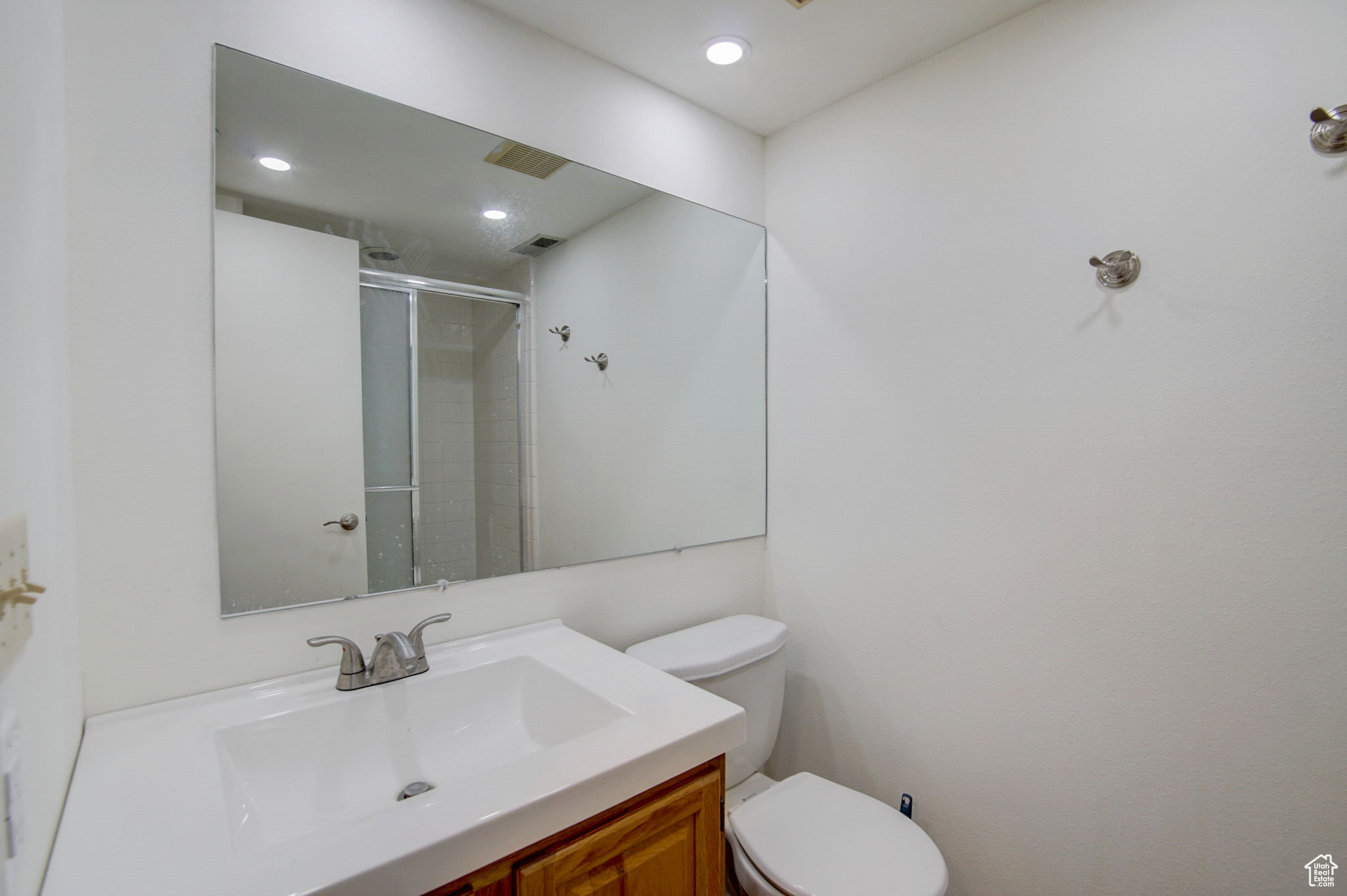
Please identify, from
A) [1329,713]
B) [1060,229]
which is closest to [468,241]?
[1060,229]

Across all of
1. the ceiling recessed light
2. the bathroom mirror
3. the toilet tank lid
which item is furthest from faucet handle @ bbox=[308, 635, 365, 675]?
the ceiling recessed light

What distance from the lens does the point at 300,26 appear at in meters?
1.12

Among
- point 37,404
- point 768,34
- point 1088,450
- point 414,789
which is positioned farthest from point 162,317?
point 1088,450

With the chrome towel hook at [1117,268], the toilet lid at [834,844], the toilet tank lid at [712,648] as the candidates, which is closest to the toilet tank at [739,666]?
the toilet tank lid at [712,648]

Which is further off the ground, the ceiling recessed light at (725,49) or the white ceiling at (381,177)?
the ceiling recessed light at (725,49)

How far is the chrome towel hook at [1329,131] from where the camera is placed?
0.98 meters

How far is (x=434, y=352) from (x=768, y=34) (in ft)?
3.63

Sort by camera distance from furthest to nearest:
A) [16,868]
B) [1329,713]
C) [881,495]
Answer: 1. [881,495]
2. [1329,713]
3. [16,868]

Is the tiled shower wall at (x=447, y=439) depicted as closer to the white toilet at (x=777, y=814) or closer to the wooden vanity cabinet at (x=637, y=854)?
the white toilet at (x=777, y=814)

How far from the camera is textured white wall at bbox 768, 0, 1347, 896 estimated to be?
106 centimetres

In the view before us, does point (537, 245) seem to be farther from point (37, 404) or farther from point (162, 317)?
point (37, 404)

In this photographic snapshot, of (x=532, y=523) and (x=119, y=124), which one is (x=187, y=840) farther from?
(x=119, y=124)

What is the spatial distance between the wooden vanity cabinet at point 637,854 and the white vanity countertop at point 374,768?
1.3 inches

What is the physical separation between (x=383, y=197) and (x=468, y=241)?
0.19 metres
